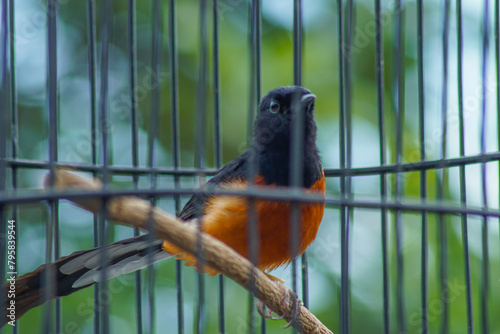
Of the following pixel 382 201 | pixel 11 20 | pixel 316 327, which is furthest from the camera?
Answer: pixel 11 20

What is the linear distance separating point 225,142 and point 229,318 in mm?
1271

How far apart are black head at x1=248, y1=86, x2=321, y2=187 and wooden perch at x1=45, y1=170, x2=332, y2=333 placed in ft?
2.63

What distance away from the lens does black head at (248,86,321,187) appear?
3053 mm

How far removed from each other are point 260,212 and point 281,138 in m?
0.45

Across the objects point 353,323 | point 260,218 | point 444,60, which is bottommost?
point 353,323

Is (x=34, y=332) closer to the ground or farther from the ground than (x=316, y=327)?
closer to the ground

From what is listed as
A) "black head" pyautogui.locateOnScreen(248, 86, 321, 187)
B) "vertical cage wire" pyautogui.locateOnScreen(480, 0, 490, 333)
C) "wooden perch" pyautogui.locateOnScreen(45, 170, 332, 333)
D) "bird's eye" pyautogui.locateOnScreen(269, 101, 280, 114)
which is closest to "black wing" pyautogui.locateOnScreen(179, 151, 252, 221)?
"black head" pyautogui.locateOnScreen(248, 86, 321, 187)

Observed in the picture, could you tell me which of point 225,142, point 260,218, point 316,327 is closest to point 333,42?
point 225,142

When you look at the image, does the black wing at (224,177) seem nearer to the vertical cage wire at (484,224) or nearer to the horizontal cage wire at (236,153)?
the horizontal cage wire at (236,153)

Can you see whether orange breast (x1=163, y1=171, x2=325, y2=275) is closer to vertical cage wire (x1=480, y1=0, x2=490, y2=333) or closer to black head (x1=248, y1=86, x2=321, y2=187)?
black head (x1=248, y1=86, x2=321, y2=187)

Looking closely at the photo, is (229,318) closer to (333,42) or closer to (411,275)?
(411,275)

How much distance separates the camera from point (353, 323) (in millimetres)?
4387

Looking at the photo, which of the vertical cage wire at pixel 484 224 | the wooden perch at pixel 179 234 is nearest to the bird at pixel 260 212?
the wooden perch at pixel 179 234

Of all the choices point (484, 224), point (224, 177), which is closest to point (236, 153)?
point (224, 177)
